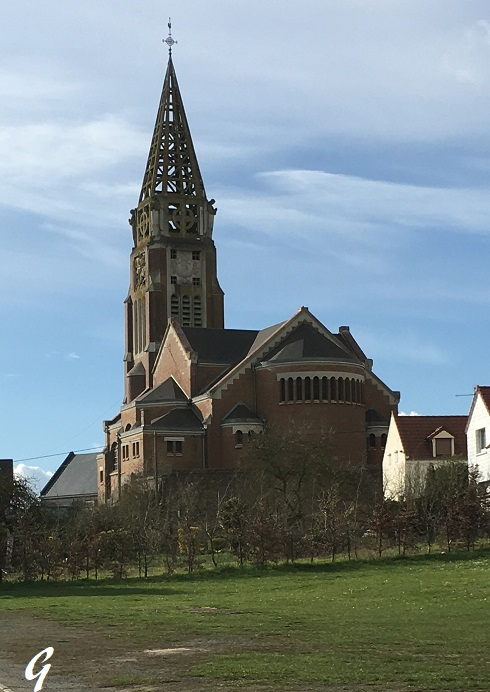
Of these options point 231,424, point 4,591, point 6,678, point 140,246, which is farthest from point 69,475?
point 6,678

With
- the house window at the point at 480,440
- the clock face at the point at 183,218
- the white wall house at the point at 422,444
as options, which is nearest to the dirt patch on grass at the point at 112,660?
the house window at the point at 480,440

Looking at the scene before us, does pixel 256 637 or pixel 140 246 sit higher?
pixel 140 246

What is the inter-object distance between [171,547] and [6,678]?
25.3 metres

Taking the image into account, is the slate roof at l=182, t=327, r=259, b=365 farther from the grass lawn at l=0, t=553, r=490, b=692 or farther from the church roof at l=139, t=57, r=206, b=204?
the grass lawn at l=0, t=553, r=490, b=692

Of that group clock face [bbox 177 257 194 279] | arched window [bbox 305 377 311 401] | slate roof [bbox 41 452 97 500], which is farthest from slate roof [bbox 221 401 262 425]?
slate roof [bbox 41 452 97 500]

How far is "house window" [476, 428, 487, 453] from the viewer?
50644mm

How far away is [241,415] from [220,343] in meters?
10.2

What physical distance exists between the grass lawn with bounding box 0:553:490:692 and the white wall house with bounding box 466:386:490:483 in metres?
13.0

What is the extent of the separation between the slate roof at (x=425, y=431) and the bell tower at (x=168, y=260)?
45629mm

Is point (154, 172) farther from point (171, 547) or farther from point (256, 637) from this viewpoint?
point (256, 637)

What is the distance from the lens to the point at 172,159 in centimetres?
11762

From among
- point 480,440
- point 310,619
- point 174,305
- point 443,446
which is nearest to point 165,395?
point 174,305

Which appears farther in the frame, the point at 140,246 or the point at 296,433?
the point at 140,246

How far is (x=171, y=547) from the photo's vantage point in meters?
41.4
